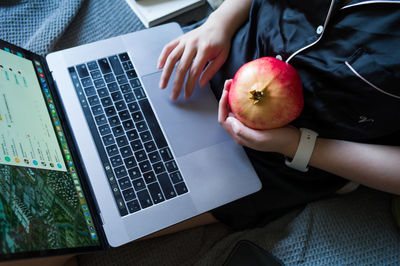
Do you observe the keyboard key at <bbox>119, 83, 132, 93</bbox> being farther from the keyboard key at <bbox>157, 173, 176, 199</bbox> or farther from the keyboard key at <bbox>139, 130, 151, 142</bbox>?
the keyboard key at <bbox>157, 173, 176, 199</bbox>

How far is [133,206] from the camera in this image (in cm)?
59

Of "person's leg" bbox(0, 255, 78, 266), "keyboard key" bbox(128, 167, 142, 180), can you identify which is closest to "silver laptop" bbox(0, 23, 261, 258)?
"keyboard key" bbox(128, 167, 142, 180)

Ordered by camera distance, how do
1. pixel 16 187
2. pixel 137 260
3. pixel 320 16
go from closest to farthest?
pixel 16 187 < pixel 320 16 < pixel 137 260

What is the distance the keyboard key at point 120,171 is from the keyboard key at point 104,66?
23cm

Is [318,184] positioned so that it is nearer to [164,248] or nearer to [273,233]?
[273,233]

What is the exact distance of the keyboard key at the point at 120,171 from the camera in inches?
24.0

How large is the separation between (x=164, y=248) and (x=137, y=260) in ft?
0.21

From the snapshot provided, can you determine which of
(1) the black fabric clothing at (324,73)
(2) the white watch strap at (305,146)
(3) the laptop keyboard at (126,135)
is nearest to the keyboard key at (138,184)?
(3) the laptop keyboard at (126,135)

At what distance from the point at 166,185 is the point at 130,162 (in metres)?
0.09

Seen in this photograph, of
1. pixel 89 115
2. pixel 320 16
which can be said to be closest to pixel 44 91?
pixel 89 115

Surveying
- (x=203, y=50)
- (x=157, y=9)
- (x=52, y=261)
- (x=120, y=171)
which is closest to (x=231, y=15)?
(x=203, y=50)

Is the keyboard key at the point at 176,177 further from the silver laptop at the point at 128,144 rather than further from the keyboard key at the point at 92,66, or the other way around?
the keyboard key at the point at 92,66

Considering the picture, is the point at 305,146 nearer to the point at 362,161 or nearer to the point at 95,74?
the point at 362,161

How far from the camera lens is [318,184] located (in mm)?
732
